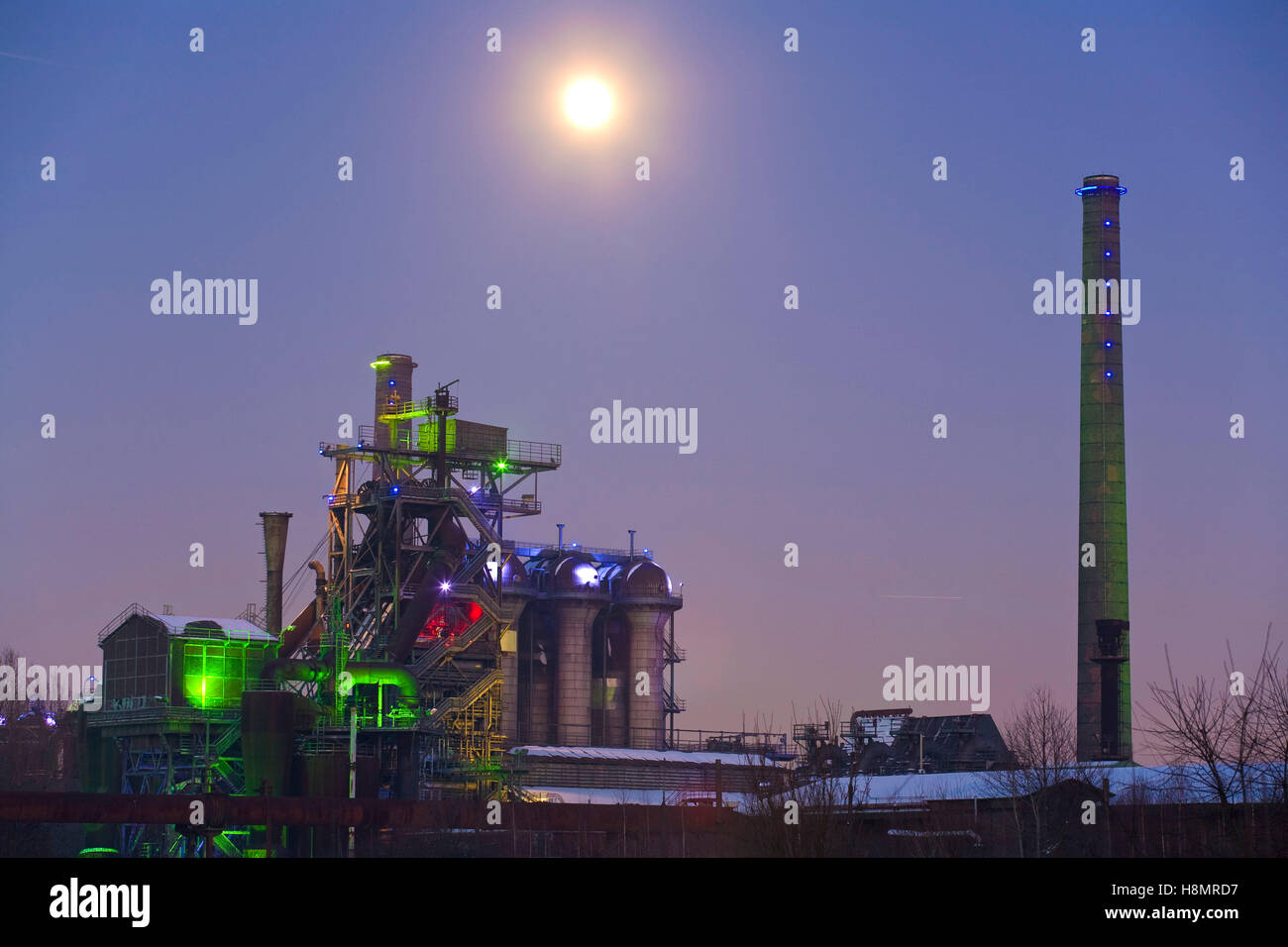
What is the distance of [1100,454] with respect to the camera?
257 feet

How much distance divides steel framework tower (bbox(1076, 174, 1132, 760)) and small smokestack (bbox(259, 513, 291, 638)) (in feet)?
127

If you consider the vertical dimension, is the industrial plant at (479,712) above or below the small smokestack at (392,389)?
below

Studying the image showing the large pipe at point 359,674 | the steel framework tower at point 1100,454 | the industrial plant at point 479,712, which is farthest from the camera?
the steel framework tower at point 1100,454

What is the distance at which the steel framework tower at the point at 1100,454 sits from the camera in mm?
76438

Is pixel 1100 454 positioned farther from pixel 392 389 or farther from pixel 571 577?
pixel 392 389

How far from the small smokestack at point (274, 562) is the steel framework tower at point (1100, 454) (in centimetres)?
3879

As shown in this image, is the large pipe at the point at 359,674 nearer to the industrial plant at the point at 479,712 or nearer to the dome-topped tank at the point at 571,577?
the industrial plant at the point at 479,712

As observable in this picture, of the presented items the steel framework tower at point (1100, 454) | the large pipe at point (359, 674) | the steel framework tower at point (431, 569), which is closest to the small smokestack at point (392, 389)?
the steel framework tower at point (431, 569)

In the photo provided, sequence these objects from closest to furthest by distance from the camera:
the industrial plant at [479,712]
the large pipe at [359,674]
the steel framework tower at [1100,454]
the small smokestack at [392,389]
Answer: the industrial plant at [479,712] → the large pipe at [359,674] → the steel framework tower at [1100,454] → the small smokestack at [392,389]

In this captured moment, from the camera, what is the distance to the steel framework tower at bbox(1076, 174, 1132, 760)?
76.4m

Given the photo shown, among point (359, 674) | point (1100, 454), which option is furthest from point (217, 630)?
point (1100, 454)

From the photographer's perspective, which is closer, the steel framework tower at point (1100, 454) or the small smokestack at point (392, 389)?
the steel framework tower at point (1100, 454)
